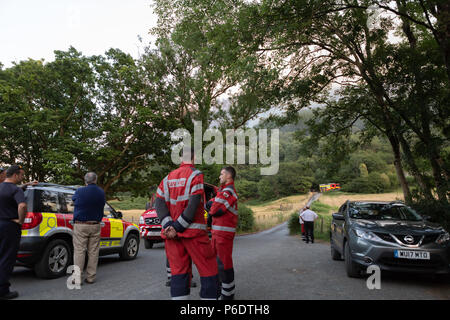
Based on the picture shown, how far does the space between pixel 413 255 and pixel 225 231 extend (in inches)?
135

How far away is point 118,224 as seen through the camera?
812cm

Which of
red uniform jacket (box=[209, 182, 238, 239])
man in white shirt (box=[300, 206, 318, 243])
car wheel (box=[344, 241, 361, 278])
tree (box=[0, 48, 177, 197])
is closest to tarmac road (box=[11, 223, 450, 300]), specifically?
car wheel (box=[344, 241, 361, 278])

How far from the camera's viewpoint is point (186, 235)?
3.45 meters

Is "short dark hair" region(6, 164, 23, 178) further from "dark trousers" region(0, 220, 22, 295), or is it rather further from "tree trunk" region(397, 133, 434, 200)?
"tree trunk" region(397, 133, 434, 200)

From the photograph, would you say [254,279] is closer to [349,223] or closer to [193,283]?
[193,283]

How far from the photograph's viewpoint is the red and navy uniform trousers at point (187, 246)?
3387 mm

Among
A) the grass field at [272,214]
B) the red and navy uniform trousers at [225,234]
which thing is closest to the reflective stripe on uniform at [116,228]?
the red and navy uniform trousers at [225,234]

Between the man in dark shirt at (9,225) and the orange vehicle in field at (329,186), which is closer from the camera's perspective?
the man in dark shirt at (9,225)

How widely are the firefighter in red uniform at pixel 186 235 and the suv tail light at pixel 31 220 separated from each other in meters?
3.59

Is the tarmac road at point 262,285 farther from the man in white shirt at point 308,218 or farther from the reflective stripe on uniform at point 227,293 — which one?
the man in white shirt at point 308,218

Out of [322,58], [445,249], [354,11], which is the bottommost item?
[445,249]

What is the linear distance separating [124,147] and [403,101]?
14.8 metres

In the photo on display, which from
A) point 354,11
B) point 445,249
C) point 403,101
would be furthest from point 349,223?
point 354,11

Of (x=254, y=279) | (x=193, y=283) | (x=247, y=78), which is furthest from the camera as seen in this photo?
(x=247, y=78)
